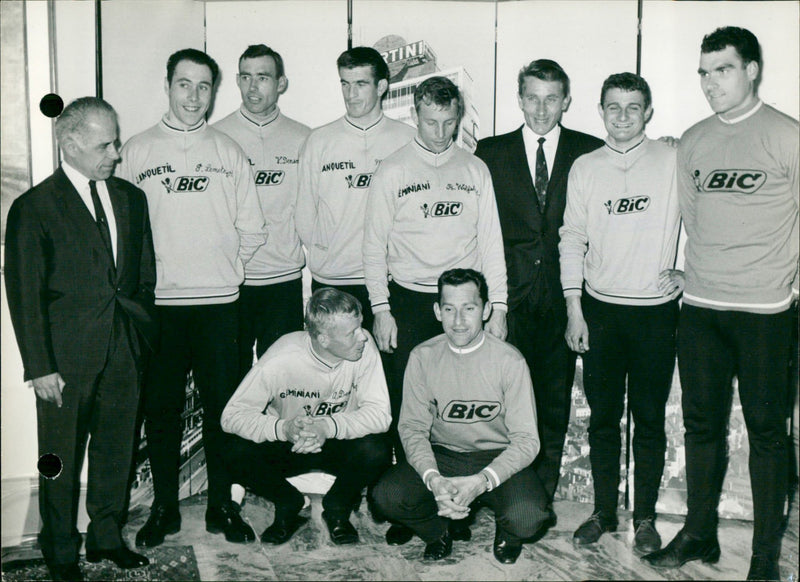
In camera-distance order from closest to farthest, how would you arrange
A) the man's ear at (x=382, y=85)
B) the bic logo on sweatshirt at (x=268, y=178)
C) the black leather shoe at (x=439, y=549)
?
the black leather shoe at (x=439, y=549)
the man's ear at (x=382, y=85)
the bic logo on sweatshirt at (x=268, y=178)

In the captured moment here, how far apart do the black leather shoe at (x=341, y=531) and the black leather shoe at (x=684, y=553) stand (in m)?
1.02

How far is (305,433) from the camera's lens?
8.97 feet

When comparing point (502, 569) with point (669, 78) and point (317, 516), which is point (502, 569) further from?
point (669, 78)

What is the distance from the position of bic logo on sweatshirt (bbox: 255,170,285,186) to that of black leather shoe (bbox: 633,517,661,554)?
186 centimetres

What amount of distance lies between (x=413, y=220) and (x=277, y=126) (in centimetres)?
74

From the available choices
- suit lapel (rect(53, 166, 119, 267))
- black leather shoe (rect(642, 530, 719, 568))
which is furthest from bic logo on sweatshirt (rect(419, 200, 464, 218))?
black leather shoe (rect(642, 530, 719, 568))

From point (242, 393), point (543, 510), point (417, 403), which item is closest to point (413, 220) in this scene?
point (417, 403)

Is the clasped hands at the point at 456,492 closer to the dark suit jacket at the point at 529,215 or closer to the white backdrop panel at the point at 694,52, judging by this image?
the dark suit jacket at the point at 529,215

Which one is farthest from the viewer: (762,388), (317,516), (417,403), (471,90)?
(471,90)

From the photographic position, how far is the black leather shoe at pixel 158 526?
2.87 metres

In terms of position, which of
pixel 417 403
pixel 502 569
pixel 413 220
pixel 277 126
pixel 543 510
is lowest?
pixel 502 569

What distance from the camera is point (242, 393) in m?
2.85

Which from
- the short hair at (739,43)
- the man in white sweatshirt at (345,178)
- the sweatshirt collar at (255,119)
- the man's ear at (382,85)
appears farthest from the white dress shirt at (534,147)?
the sweatshirt collar at (255,119)

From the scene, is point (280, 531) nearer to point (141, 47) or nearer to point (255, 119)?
point (255, 119)
